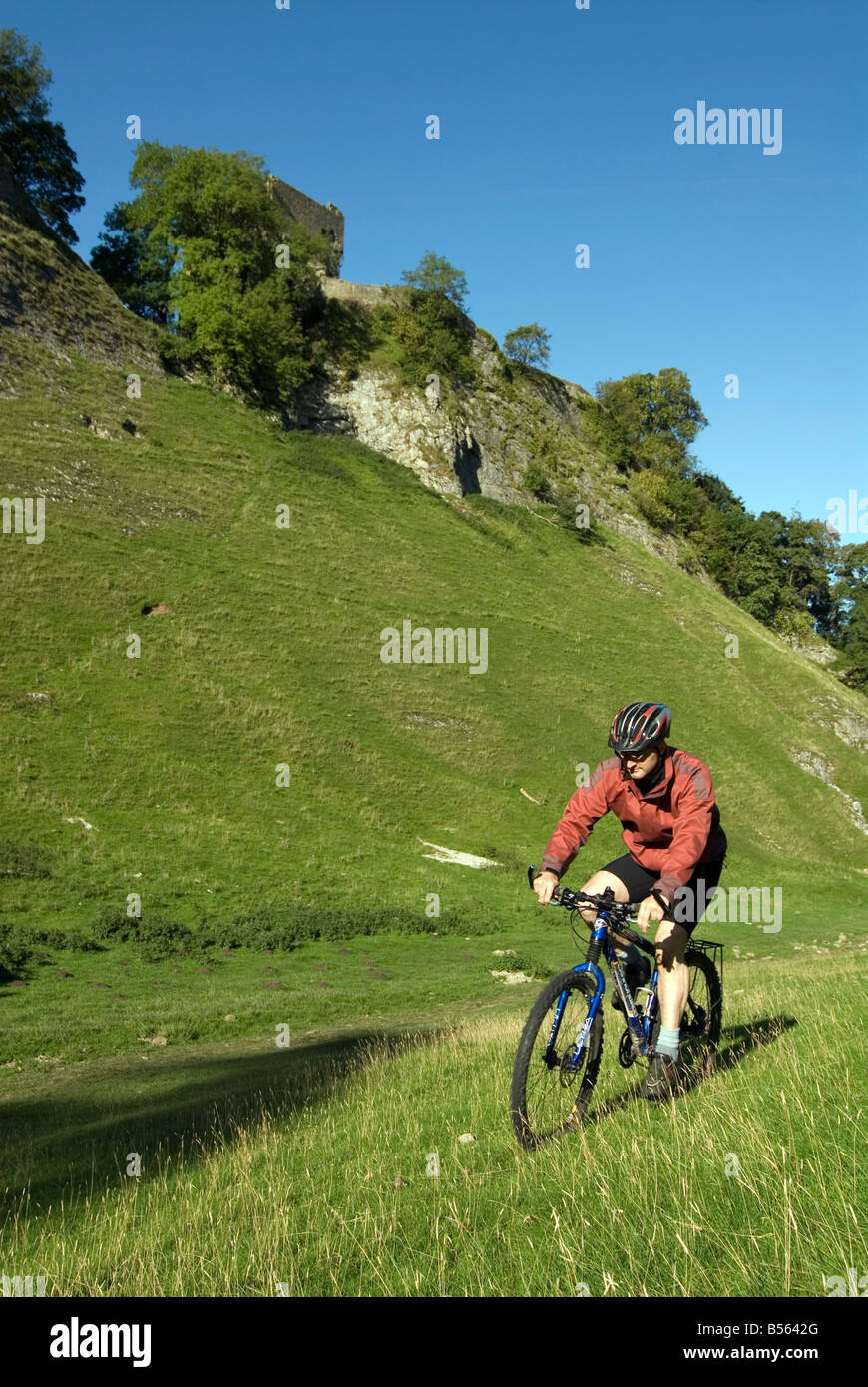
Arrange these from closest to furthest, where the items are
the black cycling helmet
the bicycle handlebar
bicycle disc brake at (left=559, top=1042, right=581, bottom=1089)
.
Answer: bicycle disc brake at (left=559, top=1042, right=581, bottom=1089)
the black cycling helmet
the bicycle handlebar

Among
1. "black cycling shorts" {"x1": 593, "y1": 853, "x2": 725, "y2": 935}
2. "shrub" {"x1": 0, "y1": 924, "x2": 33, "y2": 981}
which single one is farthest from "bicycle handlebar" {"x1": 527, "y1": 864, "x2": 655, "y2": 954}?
"shrub" {"x1": 0, "y1": 924, "x2": 33, "y2": 981}

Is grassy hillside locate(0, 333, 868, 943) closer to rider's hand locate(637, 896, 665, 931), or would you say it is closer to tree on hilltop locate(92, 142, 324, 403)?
tree on hilltop locate(92, 142, 324, 403)

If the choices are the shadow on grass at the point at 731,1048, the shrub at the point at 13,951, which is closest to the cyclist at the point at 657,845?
the shadow on grass at the point at 731,1048

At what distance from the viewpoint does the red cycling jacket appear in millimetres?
6523

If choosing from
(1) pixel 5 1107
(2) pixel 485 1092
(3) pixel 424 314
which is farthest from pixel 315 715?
(3) pixel 424 314

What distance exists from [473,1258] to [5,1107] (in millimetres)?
8092

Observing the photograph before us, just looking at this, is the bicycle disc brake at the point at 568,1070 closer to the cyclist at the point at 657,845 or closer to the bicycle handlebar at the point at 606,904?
the cyclist at the point at 657,845

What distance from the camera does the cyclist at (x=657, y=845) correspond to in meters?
6.51

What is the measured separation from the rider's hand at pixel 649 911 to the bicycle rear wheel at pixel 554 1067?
56 centimetres

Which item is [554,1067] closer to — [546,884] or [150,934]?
[546,884]

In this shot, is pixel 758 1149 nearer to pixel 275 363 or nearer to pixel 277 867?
pixel 277 867

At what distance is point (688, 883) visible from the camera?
6.66 metres

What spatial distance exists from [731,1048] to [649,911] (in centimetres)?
236
